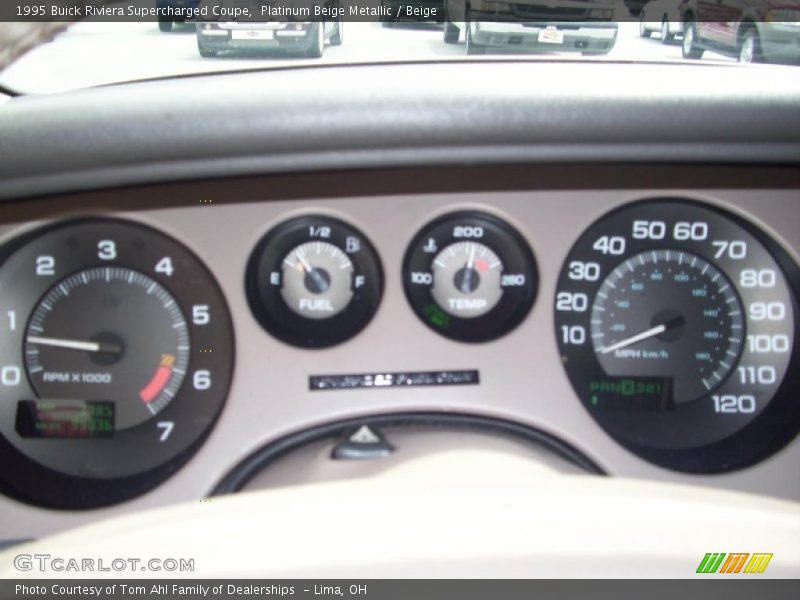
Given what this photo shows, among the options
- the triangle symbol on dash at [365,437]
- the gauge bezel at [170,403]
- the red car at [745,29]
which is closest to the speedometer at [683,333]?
the red car at [745,29]

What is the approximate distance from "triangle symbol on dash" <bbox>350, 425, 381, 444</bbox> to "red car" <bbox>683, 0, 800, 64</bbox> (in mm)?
991

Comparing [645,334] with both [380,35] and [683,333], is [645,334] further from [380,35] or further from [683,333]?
[380,35]

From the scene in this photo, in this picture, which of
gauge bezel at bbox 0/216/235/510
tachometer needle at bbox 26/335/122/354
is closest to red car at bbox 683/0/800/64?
gauge bezel at bbox 0/216/235/510

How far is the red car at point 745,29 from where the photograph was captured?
159cm

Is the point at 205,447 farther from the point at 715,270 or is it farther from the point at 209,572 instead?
the point at 715,270

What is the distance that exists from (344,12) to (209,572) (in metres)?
1.03

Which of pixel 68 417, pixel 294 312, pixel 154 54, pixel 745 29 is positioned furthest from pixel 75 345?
pixel 745 29

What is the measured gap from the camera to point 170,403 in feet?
5.92

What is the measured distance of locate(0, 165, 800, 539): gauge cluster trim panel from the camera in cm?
174

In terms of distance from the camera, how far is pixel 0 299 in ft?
5.89

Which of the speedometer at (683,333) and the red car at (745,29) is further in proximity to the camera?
the speedometer at (683,333)

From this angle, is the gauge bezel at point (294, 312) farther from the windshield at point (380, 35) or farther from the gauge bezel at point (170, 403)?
the windshield at point (380, 35)

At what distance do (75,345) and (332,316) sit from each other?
0.55 metres

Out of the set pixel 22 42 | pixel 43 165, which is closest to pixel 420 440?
pixel 43 165
